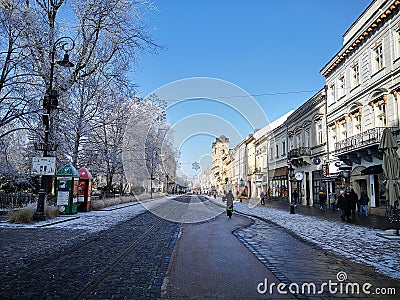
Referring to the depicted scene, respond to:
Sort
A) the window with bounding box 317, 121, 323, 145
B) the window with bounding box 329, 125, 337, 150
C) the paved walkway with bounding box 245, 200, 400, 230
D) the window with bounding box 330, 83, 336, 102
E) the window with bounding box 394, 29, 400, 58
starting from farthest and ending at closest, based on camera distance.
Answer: the window with bounding box 317, 121, 323, 145 < the window with bounding box 330, 83, 336, 102 < the window with bounding box 329, 125, 337, 150 < the window with bounding box 394, 29, 400, 58 < the paved walkway with bounding box 245, 200, 400, 230

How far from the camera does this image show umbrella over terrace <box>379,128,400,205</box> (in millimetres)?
13227

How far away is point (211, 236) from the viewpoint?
43.8 ft

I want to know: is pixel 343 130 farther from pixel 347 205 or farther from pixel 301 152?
pixel 347 205

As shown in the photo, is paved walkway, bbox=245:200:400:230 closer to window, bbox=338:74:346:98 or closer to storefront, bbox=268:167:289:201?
window, bbox=338:74:346:98

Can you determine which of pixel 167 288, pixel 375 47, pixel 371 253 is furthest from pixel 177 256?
pixel 375 47

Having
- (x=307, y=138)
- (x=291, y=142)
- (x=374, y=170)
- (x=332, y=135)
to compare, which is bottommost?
(x=374, y=170)

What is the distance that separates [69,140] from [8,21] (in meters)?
8.83

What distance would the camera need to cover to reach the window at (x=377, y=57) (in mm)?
21942

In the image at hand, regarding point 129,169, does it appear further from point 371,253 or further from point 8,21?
point 371,253

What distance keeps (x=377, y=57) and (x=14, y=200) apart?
2382cm

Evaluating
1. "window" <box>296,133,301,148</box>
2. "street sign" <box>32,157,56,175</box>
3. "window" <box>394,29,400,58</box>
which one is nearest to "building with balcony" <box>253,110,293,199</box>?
"window" <box>296,133,301,148</box>

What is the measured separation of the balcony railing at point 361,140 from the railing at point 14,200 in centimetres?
2086

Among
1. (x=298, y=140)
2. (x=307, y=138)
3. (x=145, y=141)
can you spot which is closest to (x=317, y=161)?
(x=307, y=138)

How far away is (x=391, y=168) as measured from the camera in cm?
1341
